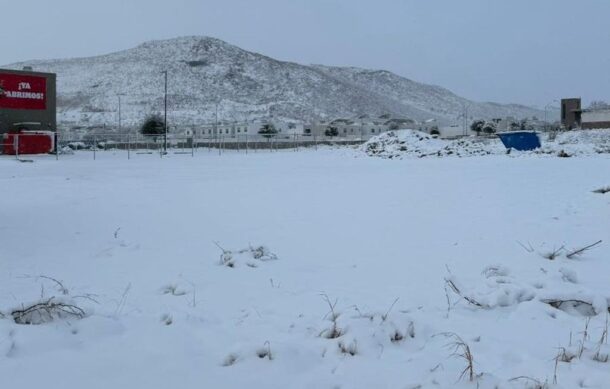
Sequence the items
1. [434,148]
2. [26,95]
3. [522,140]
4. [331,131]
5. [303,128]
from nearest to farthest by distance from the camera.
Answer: [434,148] → [522,140] → [26,95] → [331,131] → [303,128]

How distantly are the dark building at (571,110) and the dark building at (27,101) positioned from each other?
9476 cm

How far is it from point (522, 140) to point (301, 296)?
35.8m

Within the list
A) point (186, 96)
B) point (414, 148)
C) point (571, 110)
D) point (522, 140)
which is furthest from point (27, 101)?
point (186, 96)

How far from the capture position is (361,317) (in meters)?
4.87

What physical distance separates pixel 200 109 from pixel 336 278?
508ft

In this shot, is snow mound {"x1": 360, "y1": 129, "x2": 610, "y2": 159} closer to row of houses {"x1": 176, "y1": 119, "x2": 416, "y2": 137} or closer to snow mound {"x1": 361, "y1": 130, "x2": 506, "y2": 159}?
snow mound {"x1": 361, "y1": 130, "x2": 506, "y2": 159}

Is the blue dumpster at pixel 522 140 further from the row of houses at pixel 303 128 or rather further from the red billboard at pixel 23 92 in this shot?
the row of houses at pixel 303 128

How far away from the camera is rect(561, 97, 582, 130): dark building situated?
108 meters

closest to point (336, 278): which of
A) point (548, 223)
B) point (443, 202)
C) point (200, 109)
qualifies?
point (548, 223)

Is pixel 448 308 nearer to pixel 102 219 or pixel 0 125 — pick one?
pixel 102 219

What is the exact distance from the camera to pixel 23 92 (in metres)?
42.0

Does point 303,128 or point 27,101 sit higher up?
point 303,128

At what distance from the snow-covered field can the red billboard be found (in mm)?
34466

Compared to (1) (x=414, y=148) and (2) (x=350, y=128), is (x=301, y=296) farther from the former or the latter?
(2) (x=350, y=128)
